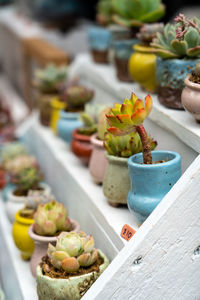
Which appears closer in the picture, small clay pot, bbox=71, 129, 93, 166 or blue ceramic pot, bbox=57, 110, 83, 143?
small clay pot, bbox=71, 129, 93, 166

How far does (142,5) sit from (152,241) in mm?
1139

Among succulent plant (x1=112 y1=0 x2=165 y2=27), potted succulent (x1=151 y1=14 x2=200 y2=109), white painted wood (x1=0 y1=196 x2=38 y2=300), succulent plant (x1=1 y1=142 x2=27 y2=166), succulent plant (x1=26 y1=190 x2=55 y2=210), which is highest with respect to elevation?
succulent plant (x1=112 y1=0 x2=165 y2=27)

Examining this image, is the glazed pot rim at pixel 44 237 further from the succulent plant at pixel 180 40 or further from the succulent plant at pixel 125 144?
the succulent plant at pixel 180 40

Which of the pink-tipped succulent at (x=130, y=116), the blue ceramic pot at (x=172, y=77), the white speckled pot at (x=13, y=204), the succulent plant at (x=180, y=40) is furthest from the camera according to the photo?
the white speckled pot at (x=13, y=204)

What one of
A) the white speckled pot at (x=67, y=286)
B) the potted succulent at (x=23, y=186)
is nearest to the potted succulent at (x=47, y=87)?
the potted succulent at (x=23, y=186)

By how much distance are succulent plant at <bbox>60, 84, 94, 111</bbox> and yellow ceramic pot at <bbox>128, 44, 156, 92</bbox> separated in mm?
446

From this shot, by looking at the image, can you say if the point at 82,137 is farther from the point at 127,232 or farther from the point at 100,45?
the point at 100,45

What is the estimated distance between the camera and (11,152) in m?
2.83

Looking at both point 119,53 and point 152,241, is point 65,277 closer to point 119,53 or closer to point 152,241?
point 152,241

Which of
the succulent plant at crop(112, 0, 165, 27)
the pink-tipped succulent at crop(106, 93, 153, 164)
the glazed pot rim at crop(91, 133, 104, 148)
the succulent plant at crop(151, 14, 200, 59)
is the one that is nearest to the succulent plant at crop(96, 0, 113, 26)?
the succulent plant at crop(112, 0, 165, 27)

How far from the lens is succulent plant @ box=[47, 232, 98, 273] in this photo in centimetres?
139

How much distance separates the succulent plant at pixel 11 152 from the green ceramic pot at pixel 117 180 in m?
1.25

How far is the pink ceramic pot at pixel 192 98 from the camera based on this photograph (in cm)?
142

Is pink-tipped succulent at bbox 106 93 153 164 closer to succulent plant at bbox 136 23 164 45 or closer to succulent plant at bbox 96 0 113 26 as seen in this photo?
succulent plant at bbox 136 23 164 45
